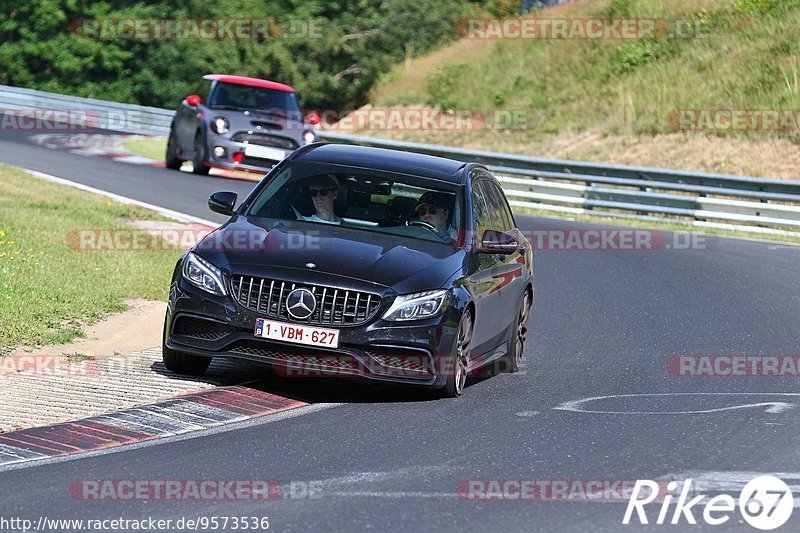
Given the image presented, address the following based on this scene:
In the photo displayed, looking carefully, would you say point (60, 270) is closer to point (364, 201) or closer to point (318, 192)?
point (318, 192)

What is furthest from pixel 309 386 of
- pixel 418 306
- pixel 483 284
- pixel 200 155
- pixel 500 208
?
pixel 200 155

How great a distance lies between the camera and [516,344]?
1140 centimetres

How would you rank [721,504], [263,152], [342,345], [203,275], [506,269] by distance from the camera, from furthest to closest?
1. [263,152]
2. [506,269]
3. [203,275]
4. [342,345]
5. [721,504]

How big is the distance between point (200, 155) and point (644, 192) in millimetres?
8145

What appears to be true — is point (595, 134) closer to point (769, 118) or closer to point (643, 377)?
point (769, 118)

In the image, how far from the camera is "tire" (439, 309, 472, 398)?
9.59 m

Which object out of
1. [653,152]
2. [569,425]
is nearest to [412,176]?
[569,425]

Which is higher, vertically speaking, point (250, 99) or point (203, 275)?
point (250, 99)

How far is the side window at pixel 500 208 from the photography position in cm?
1163

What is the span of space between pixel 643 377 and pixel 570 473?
12.9 ft

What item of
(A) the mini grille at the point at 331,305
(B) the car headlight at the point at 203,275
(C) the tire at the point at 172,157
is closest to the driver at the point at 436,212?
(A) the mini grille at the point at 331,305

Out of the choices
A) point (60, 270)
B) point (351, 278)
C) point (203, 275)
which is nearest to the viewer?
point (351, 278)

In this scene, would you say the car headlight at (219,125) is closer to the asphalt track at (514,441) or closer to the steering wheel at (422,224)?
the asphalt track at (514,441)

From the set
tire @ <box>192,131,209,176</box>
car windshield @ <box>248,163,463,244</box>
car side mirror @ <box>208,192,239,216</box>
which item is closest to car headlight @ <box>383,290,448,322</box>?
car windshield @ <box>248,163,463,244</box>
